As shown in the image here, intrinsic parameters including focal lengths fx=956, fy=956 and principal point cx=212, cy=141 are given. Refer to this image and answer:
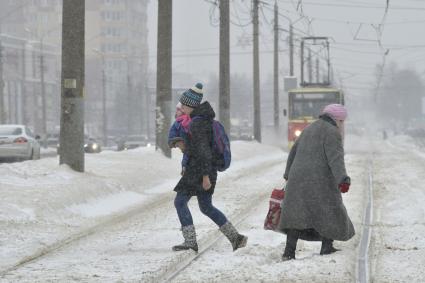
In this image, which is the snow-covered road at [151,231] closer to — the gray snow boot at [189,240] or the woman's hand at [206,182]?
the gray snow boot at [189,240]

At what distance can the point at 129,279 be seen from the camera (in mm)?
8227

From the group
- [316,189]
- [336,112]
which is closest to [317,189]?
[316,189]

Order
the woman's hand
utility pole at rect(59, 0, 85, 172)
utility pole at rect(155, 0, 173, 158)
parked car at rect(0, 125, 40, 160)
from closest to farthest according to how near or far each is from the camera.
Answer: the woman's hand
utility pole at rect(59, 0, 85, 172)
utility pole at rect(155, 0, 173, 158)
parked car at rect(0, 125, 40, 160)

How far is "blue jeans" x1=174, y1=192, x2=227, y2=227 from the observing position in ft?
31.9

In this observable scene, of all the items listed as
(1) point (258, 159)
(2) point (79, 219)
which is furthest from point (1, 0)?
(2) point (79, 219)

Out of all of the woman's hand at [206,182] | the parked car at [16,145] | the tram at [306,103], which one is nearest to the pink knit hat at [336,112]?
the woman's hand at [206,182]

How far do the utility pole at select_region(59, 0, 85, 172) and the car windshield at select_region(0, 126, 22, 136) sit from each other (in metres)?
14.0

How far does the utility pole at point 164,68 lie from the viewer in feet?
84.9

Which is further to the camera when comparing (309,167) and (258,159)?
(258,159)

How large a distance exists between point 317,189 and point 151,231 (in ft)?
11.5

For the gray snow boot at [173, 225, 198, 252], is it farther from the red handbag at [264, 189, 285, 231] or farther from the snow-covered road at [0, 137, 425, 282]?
the red handbag at [264, 189, 285, 231]

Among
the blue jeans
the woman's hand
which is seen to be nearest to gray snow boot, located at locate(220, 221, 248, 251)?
the blue jeans

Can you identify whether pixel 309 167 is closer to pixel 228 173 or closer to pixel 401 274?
pixel 401 274

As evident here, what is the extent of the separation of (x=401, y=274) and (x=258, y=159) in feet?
91.5
